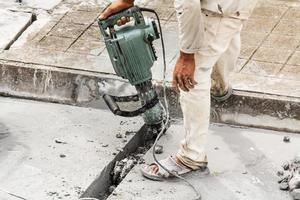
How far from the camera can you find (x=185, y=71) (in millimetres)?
4422

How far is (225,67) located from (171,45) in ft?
3.63

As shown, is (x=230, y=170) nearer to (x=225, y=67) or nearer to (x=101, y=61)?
(x=225, y=67)

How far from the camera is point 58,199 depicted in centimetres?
461

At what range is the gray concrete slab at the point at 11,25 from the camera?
6298 mm

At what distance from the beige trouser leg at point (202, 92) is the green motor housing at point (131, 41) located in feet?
1.44

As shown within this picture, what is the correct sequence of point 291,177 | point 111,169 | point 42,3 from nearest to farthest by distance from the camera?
point 291,177 → point 111,169 → point 42,3

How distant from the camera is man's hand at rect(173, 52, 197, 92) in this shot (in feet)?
14.5

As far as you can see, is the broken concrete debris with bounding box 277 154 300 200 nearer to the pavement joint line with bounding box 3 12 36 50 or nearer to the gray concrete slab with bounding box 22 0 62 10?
the pavement joint line with bounding box 3 12 36 50

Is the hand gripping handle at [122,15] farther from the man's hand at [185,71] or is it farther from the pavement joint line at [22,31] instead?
the pavement joint line at [22,31]

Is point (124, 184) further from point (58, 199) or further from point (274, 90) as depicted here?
point (274, 90)

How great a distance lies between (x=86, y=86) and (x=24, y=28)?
107 centimetres

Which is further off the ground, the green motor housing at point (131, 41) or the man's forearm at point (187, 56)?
the man's forearm at point (187, 56)

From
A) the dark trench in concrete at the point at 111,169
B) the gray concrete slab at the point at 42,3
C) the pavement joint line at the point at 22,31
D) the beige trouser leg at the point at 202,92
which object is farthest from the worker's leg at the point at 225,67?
the gray concrete slab at the point at 42,3

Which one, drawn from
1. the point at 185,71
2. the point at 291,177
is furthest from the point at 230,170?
the point at 185,71
